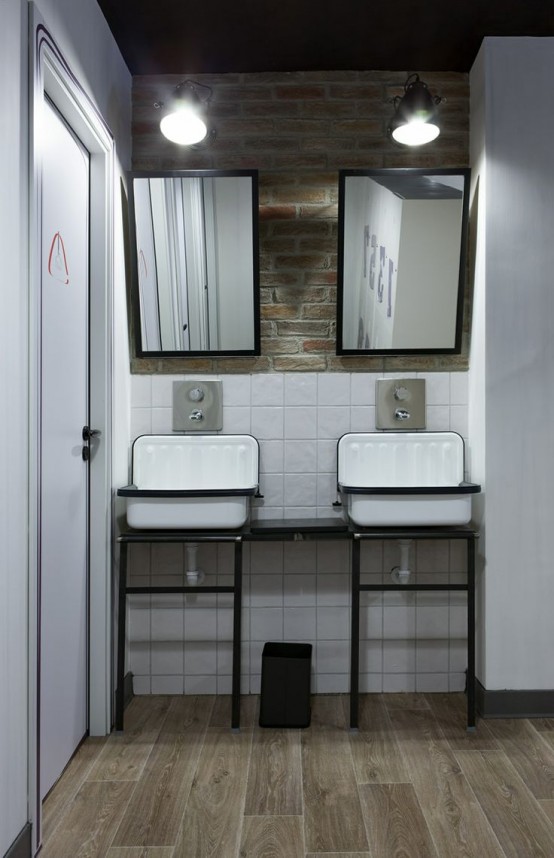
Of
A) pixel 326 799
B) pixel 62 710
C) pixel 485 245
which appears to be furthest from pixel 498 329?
pixel 62 710

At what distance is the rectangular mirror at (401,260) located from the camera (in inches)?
102

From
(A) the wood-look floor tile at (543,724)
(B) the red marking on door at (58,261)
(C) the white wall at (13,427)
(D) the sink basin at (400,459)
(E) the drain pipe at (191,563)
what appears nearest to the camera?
(C) the white wall at (13,427)

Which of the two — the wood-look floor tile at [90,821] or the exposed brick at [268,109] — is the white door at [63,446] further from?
the exposed brick at [268,109]

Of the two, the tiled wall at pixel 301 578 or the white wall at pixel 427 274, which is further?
the tiled wall at pixel 301 578

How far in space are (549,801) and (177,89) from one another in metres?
2.79

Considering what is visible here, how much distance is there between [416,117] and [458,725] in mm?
2371

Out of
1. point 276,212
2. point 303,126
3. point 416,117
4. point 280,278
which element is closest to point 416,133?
point 416,117

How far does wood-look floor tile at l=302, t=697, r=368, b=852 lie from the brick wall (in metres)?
1.46

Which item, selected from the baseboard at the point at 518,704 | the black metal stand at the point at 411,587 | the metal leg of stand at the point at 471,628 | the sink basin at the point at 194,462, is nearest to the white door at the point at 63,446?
the sink basin at the point at 194,462

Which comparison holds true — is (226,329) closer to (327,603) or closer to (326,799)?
(327,603)

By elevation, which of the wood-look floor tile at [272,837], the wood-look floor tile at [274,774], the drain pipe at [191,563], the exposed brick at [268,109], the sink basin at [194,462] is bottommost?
the wood-look floor tile at [274,774]

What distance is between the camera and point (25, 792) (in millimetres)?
1603

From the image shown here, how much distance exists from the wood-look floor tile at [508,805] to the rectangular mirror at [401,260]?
1580 millimetres

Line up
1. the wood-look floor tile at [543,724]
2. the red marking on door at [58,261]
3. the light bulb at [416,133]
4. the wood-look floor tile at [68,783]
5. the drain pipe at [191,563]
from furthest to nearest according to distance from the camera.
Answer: the drain pipe at [191,563] < the light bulb at [416,133] < the wood-look floor tile at [543,724] < the red marking on door at [58,261] < the wood-look floor tile at [68,783]
